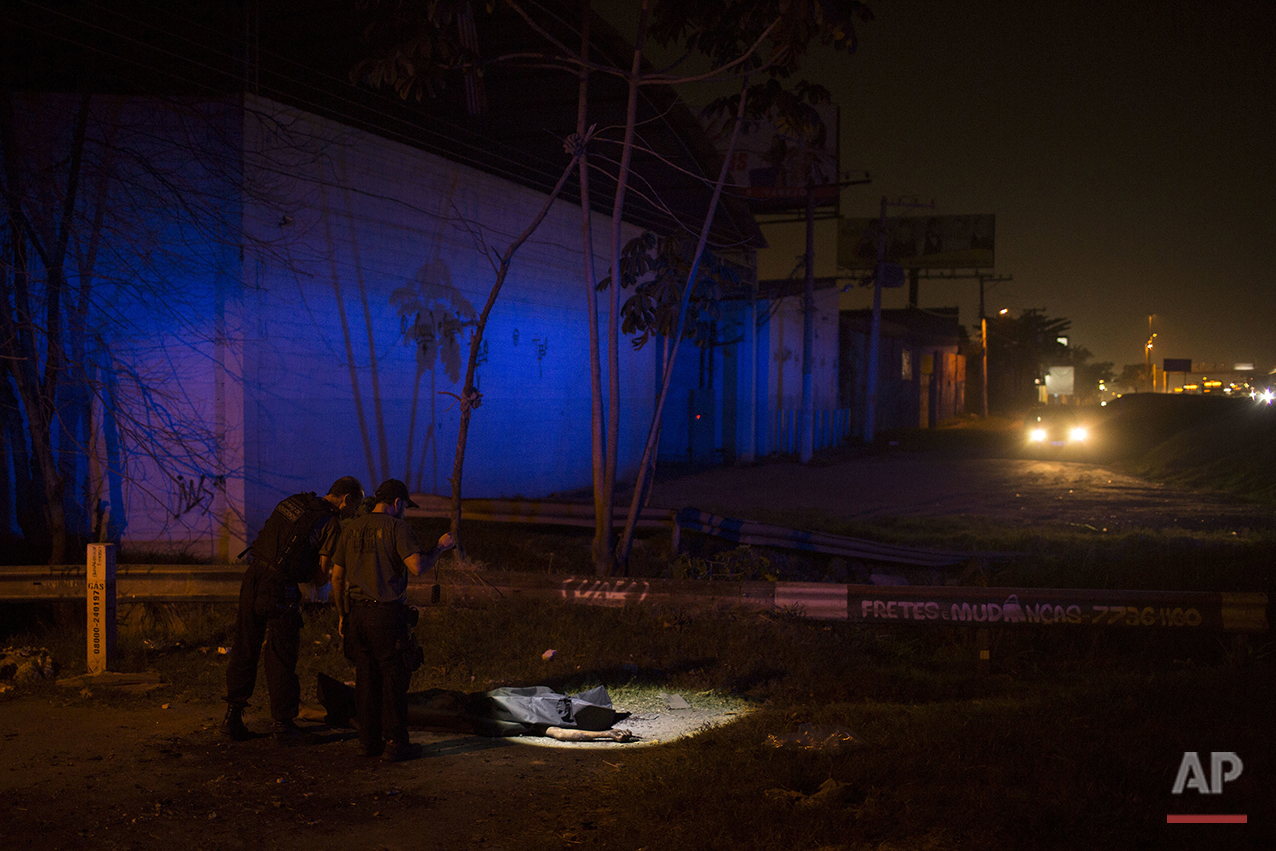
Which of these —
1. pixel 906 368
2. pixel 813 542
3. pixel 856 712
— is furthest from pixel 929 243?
pixel 856 712

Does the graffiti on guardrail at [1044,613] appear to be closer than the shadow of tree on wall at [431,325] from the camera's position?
Yes

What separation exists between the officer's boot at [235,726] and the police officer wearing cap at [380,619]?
82 cm

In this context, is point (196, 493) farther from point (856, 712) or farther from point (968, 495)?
point (968, 495)

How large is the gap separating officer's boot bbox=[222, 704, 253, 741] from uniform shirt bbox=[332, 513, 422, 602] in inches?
42.6

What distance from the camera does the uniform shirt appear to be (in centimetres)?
514

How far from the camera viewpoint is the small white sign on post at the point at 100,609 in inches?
269

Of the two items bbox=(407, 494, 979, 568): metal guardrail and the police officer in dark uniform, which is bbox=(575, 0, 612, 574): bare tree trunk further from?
the police officer in dark uniform

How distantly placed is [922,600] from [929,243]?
5890 centimetres

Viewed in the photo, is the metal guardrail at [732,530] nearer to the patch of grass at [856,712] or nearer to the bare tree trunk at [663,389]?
the bare tree trunk at [663,389]

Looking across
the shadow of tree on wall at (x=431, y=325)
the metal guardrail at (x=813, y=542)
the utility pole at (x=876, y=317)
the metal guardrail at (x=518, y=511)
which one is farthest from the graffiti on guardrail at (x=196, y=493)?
the utility pole at (x=876, y=317)

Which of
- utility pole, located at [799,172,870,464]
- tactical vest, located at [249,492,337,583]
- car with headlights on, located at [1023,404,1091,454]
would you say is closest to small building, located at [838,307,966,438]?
car with headlights on, located at [1023,404,1091,454]

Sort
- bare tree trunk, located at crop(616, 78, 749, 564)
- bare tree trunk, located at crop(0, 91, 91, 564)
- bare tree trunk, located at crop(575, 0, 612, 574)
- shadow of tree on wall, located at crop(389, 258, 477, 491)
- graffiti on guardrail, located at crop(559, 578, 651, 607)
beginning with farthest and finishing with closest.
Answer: shadow of tree on wall, located at crop(389, 258, 477, 491)
bare tree trunk, located at crop(616, 78, 749, 564)
bare tree trunk, located at crop(575, 0, 612, 574)
bare tree trunk, located at crop(0, 91, 91, 564)
graffiti on guardrail, located at crop(559, 578, 651, 607)

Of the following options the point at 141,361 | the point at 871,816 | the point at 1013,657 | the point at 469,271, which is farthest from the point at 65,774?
the point at 469,271

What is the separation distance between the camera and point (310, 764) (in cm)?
505
